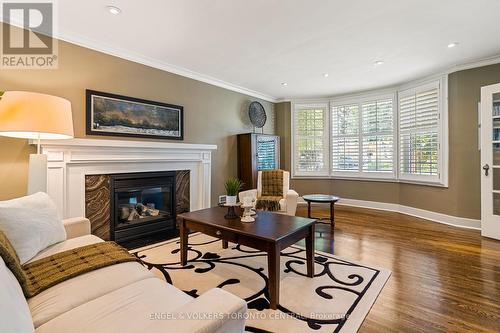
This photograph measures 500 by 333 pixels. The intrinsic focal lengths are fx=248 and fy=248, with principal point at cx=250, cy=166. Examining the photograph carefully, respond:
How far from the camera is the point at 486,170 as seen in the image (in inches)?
133

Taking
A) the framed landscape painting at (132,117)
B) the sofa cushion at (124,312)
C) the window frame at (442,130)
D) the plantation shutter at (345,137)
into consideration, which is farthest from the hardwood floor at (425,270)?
the framed landscape painting at (132,117)

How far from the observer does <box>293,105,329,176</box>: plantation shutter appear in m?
5.81

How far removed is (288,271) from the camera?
241 cm

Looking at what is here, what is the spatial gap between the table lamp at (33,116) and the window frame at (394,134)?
179 inches

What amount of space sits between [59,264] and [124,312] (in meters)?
0.71

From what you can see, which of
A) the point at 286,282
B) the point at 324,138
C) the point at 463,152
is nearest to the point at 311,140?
the point at 324,138

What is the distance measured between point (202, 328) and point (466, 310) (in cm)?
204

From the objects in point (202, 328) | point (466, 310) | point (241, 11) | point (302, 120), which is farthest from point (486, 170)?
point (202, 328)

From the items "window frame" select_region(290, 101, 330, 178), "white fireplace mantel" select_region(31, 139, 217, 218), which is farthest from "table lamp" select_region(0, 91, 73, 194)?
"window frame" select_region(290, 101, 330, 178)

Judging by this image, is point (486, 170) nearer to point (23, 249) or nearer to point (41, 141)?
point (23, 249)

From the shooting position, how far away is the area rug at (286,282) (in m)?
1.70

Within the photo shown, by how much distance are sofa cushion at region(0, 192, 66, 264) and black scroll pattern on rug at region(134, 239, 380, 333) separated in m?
0.98

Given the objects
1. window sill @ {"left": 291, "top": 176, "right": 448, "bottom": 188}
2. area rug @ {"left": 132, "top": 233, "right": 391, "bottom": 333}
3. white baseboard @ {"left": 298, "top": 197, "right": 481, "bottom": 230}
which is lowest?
area rug @ {"left": 132, "top": 233, "right": 391, "bottom": 333}

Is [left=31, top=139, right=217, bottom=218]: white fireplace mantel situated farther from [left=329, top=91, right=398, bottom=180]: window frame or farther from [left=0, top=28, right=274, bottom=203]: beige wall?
[left=329, top=91, right=398, bottom=180]: window frame
